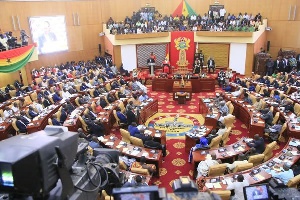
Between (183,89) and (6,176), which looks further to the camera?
(183,89)

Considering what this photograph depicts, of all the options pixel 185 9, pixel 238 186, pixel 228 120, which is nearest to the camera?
pixel 238 186

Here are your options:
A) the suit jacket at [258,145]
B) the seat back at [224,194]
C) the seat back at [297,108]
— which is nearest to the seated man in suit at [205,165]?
the seat back at [224,194]

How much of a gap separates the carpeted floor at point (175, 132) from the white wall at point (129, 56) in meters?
4.31

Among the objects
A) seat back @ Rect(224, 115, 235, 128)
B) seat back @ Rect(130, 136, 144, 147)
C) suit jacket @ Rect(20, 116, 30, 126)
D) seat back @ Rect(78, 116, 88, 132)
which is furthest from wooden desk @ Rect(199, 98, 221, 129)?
suit jacket @ Rect(20, 116, 30, 126)

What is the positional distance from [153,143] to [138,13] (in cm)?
1614

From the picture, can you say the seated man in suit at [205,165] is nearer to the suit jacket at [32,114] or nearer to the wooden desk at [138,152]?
the wooden desk at [138,152]

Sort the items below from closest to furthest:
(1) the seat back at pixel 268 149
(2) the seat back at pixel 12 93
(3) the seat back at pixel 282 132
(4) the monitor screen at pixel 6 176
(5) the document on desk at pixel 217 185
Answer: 1. (4) the monitor screen at pixel 6 176
2. (5) the document on desk at pixel 217 185
3. (1) the seat back at pixel 268 149
4. (3) the seat back at pixel 282 132
5. (2) the seat back at pixel 12 93

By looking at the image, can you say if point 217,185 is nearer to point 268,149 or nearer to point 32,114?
point 268,149

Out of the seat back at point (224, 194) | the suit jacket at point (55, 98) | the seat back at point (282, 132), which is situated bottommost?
the seat back at point (282, 132)

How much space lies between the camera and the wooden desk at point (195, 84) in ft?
55.7

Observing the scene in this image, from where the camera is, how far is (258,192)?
4.61 m

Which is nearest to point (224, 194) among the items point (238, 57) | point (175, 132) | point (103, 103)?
point (175, 132)

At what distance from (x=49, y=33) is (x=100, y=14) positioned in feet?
16.4

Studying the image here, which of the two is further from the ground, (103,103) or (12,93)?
(12,93)
